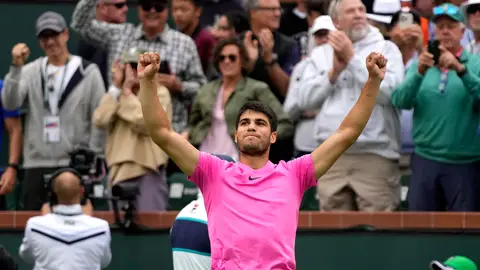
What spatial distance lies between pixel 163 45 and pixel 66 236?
2.98 metres

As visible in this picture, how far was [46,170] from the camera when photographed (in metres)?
11.0

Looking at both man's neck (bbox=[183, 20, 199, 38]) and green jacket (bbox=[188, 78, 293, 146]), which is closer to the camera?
green jacket (bbox=[188, 78, 293, 146])

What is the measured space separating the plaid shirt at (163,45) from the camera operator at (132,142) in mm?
559

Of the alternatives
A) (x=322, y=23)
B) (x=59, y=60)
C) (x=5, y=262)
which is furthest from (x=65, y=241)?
(x=322, y=23)

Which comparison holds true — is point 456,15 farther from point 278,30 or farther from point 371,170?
point 278,30

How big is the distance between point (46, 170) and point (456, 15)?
3.58m

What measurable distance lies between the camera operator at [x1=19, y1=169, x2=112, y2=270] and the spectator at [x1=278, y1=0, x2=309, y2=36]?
3.93 metres

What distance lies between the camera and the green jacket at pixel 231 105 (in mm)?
10758

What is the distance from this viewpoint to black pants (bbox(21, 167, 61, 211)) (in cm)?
1101

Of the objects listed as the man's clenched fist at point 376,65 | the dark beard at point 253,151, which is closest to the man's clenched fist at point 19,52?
the dark beard at point 253,151

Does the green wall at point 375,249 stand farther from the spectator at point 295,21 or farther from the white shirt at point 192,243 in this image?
the spectator at point 295,21

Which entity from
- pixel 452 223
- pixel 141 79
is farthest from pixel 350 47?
pixel 141 79

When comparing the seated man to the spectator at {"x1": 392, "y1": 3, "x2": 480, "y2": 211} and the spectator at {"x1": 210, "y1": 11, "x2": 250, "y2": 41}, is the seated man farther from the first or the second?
the spectator at {"x1": 210, "y1": 11, "x2": 250, "y2": 41}

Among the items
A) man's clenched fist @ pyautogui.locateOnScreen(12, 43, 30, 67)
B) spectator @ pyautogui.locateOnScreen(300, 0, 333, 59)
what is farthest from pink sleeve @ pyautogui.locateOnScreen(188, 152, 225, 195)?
spectator @ pyautogui.locateOnScreen(300, 0, 333, 59)
